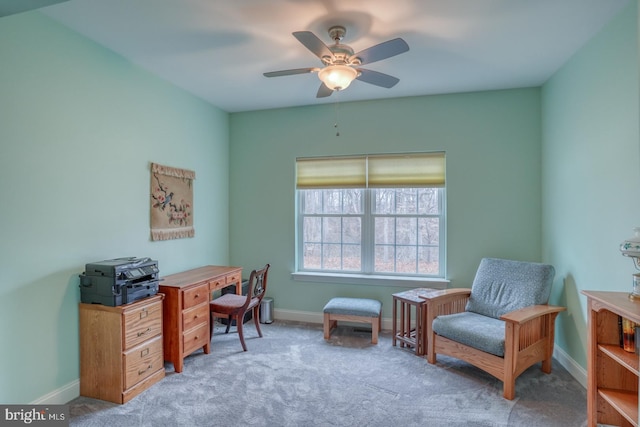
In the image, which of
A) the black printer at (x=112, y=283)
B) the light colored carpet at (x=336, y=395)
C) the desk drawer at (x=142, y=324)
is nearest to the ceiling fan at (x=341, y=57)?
the black printer at (x=112, y=283)

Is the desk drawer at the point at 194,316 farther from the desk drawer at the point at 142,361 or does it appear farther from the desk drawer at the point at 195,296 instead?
the desk drawer at the point at 142,361

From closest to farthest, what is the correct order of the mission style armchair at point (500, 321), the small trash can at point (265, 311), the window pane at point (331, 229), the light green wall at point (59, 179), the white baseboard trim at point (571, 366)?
the light green wall at point (59, 179) < the mission style armchair at point (500, 321) < the white baseboard trim at point (571, 366) < the small trash can at point (265, 311) < the window pane at point (331, 229)

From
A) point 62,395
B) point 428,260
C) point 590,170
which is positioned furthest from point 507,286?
point 62,395

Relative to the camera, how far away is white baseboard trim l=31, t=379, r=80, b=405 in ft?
7.24

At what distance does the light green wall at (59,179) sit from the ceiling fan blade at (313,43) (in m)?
1.78

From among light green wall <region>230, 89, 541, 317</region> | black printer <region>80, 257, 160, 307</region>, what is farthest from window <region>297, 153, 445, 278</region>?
black printer <region>80, 257, 160, 307</region>

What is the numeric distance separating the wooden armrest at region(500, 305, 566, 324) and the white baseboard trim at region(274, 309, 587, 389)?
19.9 inches

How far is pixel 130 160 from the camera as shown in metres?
2.91

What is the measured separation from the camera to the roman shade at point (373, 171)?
147 inches

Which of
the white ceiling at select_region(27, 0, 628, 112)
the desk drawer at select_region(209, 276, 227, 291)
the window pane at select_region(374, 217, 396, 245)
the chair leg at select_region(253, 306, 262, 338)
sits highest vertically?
the white ceiling at select_region(27, 0, 628, 112)

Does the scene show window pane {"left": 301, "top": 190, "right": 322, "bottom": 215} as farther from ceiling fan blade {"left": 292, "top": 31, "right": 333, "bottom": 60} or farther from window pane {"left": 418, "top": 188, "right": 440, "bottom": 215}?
ceiling fan blade {"left": 292, "top": 31, "right": 333, "bottom": 60}

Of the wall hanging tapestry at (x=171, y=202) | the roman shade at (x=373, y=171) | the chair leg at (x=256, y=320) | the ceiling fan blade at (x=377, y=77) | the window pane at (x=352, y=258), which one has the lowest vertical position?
the chair leg at (x=256, y=320)

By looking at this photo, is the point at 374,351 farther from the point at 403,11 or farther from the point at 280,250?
the point at 403,11

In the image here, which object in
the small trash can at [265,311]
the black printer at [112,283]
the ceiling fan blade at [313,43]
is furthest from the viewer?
the small trash can at [265,311]
